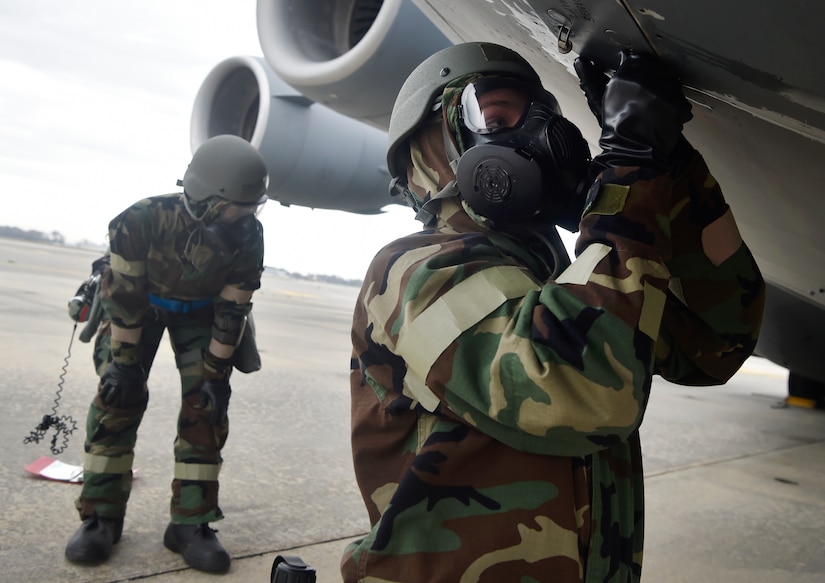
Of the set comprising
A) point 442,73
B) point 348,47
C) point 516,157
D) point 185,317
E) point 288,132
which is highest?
point 348,47

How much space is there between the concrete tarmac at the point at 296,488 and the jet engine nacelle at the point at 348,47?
155 centimetres

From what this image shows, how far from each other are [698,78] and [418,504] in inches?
31.9

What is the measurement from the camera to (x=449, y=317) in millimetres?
1001

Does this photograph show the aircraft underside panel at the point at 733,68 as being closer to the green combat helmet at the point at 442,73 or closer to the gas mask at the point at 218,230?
the green combat helmet at the point at 442,73

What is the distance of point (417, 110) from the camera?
49.5 inches

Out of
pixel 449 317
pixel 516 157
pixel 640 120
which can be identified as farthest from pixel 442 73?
pixel 449 317

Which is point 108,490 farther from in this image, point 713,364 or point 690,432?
point 690,432

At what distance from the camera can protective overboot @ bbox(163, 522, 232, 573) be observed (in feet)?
7.32

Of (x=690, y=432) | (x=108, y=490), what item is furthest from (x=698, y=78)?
(x=690, y=432)

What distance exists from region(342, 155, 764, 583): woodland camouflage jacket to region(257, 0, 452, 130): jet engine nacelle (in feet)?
6.27

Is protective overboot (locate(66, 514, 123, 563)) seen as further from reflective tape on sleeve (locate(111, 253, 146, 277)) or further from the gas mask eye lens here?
the gas mask eye lens

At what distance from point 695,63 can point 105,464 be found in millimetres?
2055

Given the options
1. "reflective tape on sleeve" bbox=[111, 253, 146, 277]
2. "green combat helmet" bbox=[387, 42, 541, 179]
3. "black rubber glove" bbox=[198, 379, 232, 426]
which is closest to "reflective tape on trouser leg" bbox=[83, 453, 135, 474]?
"black rubber glove" bbox=[198, 379, 232, 426]

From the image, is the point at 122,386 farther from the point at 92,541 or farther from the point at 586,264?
the point at 586,264
